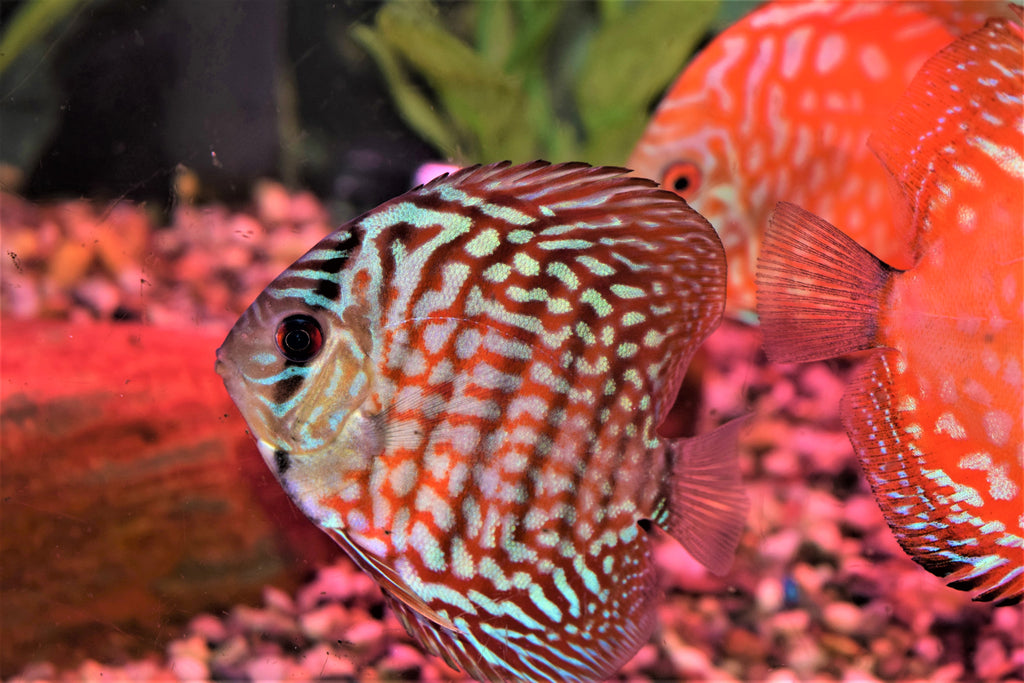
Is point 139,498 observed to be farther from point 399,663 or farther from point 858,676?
point 858,676

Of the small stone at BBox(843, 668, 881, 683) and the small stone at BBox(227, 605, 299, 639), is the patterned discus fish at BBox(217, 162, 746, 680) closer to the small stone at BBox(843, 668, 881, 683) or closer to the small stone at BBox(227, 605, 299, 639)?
the small stone at BBox(227, 605, 299, 639)

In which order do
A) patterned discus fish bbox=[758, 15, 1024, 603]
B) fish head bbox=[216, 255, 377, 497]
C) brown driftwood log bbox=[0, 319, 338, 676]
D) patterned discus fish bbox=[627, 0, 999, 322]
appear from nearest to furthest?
fish head bbox=[216, 255, 377, 497] → patterned discus fish bbox=[758, 15, 1024, 603] → brown driftwood log bbox=[0, 319, 338, 676] → patterned discus fish bbox=[627, 0, 999, 322]

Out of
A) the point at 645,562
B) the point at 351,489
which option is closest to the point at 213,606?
the point at 351,489

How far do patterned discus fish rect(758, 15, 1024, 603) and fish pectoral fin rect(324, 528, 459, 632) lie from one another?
417 mm

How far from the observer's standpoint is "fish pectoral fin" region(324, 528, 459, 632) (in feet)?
1.99

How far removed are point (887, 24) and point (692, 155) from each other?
0.32 metres

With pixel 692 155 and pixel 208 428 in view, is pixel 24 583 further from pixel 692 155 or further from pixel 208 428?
pixel 692 155

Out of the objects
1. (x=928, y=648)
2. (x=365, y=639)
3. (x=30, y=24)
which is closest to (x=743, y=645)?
(x=928, y=648)

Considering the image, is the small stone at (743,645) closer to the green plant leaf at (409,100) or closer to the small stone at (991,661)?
the small stone at (991,661)

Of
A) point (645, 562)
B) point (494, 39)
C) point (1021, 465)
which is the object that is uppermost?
point (494, 39)

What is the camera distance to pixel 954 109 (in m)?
0.73

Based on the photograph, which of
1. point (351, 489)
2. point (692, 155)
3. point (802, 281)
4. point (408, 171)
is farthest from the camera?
point (692, 155)

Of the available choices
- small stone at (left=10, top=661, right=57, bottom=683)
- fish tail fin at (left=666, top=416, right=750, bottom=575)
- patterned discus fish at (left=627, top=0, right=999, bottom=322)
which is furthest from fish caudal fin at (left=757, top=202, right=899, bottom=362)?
small stone at (left=10, top=661, right=57, bottom=683)

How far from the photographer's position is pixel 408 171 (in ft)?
2.65
